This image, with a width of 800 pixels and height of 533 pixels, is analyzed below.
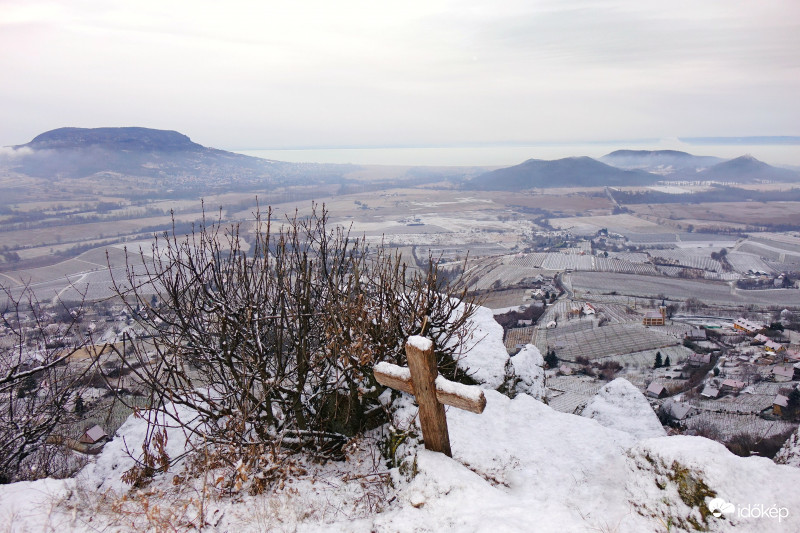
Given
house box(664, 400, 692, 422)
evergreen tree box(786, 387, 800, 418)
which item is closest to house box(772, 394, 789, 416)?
evergreen tree box(786, 387, 800, 418)

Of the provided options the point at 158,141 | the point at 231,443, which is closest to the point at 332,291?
the point at 231,443

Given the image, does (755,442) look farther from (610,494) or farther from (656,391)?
(610,494)

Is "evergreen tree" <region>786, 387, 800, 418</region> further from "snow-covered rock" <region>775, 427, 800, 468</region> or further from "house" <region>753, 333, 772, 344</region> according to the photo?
"snow-covered rock" <region>775, 427, 800, 468</region>

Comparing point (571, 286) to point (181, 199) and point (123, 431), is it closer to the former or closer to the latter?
point (123, 431)

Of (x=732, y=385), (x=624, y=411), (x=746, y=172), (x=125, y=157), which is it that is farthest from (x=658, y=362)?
(x=746, y=172)

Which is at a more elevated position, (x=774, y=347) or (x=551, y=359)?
(x=774, y=347)

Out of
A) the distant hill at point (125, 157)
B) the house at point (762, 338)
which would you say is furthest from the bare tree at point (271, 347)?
the distant hill at point (125, 157)
